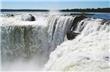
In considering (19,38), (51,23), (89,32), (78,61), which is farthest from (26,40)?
(78,61)

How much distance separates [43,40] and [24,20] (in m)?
2.59

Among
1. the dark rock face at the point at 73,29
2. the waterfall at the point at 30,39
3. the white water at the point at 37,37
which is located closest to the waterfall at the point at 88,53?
the white water at the point at 37,37

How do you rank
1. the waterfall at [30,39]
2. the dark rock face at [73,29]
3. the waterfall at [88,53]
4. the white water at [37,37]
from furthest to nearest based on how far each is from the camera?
the waterfall at [30,39], the dark rock face at [73,29], the white water at [37,37], the waterfall at [88,53]

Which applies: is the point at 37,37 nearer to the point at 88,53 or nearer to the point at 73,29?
the point at 73,29

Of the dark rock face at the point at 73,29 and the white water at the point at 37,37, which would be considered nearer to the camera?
the white water at the point at 37,37

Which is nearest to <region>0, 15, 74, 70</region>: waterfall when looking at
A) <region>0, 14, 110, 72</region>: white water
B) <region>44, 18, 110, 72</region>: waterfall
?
<region>0, 14, 110, 72</region>: white water

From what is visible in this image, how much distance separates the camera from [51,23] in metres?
13.5

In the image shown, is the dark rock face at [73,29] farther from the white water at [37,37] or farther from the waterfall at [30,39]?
the waterfall at [30,39]

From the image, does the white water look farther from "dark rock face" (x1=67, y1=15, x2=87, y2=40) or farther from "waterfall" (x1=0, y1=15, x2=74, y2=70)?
"dark rock face" (x1=67, y1=15, x2=87, y2=40)

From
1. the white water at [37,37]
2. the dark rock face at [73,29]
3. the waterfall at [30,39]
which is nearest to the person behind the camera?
the white water at [37,37]

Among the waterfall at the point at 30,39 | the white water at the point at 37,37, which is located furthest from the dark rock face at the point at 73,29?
the waterfall at the point at 30,39

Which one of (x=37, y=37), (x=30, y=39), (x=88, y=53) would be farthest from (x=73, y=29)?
(x=88, y=53)

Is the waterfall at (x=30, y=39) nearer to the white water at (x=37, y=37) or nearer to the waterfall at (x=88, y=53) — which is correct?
the white water at (x=37, y=37)

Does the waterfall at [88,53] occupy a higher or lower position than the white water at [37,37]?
higher
